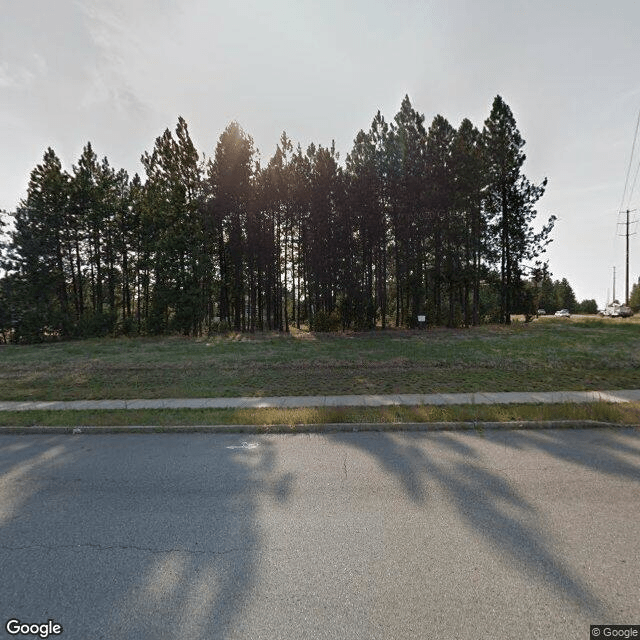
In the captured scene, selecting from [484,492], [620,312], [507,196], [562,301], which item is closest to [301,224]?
[507,196]

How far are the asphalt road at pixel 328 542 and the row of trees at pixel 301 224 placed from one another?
20829mm

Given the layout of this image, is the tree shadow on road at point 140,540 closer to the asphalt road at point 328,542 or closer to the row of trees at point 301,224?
the asphalt road at point 328,542

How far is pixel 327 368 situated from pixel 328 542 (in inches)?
379

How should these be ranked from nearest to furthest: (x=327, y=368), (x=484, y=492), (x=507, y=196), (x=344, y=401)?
1. (x=484, y=492)
2. (x=344, y=401)
3. (x=327, y=368)
4. (x=507, y=196)

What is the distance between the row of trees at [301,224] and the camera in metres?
24.9

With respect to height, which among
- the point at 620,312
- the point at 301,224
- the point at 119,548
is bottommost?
the point at 119,548

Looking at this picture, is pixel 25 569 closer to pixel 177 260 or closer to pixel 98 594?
pixel 98 594

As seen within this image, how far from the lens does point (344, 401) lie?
28.2 ft

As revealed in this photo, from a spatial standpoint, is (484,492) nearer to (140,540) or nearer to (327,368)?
(140,540)

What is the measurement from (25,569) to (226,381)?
27.2ft

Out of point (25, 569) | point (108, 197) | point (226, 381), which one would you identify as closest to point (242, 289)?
point (108, 197)

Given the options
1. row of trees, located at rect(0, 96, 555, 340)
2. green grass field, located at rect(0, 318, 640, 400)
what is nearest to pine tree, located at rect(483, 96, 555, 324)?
row of trees, located at rect(0, 96, 555, 340)

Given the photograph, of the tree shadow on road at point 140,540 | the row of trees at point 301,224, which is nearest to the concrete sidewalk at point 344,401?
the tree shadow on road at point 140,540

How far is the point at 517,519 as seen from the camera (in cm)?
362
